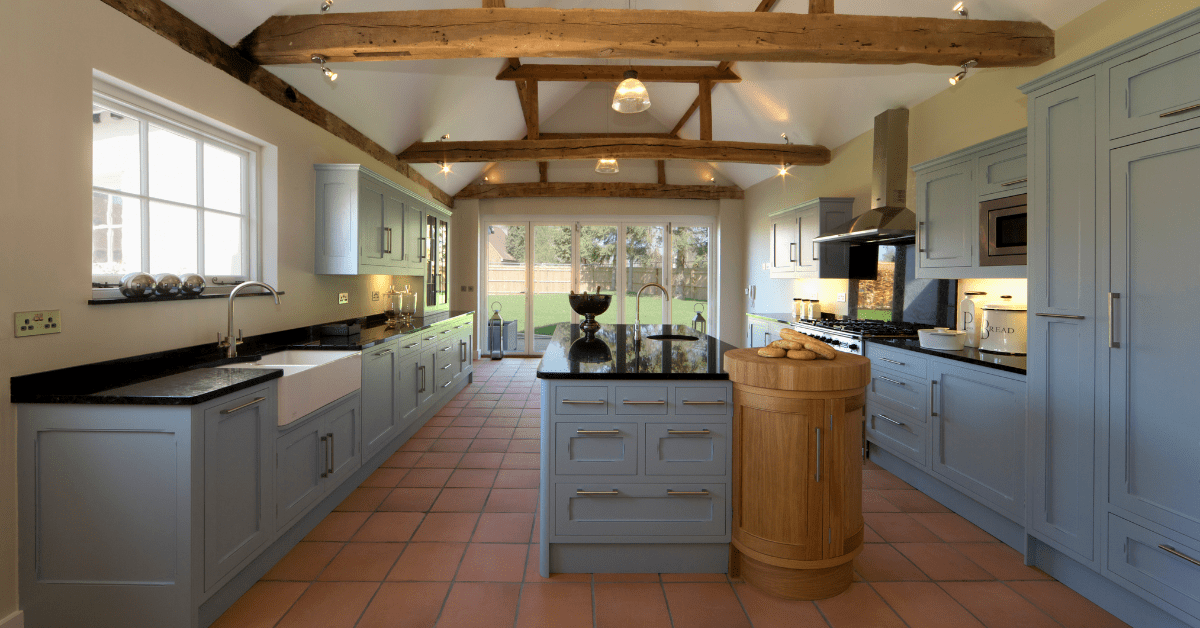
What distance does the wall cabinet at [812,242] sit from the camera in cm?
518

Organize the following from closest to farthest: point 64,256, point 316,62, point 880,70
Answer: point 64,256 → point 316,62 → point 880,70

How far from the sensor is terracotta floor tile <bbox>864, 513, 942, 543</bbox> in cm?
271

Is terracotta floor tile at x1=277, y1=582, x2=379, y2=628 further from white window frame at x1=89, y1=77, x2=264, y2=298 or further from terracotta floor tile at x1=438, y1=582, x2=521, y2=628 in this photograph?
white window frame at x1=89, y1=77, x2=264, y2=298

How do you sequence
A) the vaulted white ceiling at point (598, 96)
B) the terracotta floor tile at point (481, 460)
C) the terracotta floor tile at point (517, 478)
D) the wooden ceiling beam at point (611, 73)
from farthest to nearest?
the wooden ceiling beam at point (611, 73) → the terracotta floor tile at point (481, 460) → the terracotta floor tile at point (517, 478) → the vaulted white ceiling at point (598, 96)

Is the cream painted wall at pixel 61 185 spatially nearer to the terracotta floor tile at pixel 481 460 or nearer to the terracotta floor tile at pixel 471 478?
the terracotta floor tile at pixel 471 478

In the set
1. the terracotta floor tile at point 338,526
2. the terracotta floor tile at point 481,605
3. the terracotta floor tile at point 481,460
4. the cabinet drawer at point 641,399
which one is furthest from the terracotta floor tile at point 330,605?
the terracotta floor tile at point 481,460

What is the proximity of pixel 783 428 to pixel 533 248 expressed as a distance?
668 cm

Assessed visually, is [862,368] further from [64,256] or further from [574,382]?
[64,256]

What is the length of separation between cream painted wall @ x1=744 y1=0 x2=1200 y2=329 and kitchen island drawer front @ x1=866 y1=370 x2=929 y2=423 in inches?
33.9

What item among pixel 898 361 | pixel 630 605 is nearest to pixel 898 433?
pixel 898 361

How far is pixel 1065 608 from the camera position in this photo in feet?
6.98

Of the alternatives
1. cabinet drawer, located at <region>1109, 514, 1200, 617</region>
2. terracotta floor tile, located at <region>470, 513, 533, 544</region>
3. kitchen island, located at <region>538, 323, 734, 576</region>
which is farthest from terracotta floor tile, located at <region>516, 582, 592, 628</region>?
cabinet drawer, located at <region>1109, 514, 1200, 617</region>

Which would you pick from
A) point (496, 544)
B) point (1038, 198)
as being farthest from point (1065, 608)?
point (496, 544)

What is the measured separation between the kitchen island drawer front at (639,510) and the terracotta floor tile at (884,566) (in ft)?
2.30
